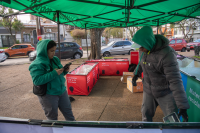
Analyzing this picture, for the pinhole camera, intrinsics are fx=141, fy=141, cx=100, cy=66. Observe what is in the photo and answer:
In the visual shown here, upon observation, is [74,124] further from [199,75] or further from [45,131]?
[199,75]

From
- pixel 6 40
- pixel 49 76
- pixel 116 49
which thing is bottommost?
pixel 49 76

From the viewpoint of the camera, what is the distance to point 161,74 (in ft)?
6.52

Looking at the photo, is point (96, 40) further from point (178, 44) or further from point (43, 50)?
point (178, 44)

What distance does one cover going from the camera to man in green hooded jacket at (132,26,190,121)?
175 centimetres

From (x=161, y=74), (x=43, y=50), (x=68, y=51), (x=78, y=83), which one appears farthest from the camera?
(x=68, y=51)

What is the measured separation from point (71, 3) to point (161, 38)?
3.07m

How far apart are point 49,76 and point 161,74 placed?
1.61 meters

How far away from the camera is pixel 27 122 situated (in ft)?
4.42

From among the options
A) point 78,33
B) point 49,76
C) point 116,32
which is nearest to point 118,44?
point 49,76

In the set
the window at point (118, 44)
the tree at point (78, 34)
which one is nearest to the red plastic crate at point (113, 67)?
the window at point (118, 44)

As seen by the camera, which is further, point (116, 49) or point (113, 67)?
point (116, 49)

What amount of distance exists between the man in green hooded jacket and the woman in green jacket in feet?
4.23

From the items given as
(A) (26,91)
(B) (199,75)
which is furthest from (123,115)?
(A) (26,91)

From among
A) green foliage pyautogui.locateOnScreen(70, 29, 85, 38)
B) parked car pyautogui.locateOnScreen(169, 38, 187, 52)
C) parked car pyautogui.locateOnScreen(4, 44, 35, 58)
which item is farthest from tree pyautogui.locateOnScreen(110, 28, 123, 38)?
parked car pyautogui.locateOnScreen(4, 44, 35, 58)
